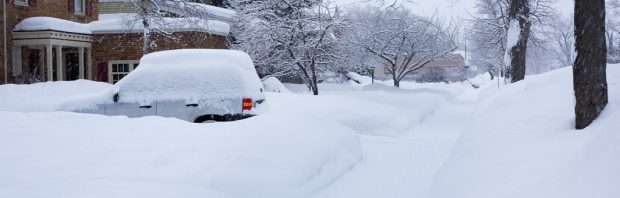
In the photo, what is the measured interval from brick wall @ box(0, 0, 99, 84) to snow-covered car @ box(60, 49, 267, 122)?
1259 cm

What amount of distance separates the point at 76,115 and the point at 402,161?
4761 millimetres

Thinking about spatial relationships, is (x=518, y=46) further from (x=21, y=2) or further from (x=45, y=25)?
→ (x=21, y=2)

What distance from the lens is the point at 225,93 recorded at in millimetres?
9492

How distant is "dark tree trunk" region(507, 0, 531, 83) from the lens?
58.9ft

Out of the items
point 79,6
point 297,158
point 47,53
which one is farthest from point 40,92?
Result: point 297,158

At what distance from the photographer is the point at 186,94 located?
958 cm

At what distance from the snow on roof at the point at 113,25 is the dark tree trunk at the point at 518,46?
11355 mm

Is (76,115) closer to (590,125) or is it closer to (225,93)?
(225,93)

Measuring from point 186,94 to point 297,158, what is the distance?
384 cm

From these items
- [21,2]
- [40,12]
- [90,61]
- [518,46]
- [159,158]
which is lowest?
[159,158]

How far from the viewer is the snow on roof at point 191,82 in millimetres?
9523

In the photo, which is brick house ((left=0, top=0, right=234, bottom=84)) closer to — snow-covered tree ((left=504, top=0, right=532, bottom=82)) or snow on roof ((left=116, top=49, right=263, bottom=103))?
snow-covered tree ((left=504, top=0, right=532, bottom=82))

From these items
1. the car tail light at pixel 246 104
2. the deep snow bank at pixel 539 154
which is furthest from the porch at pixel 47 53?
the deep snow bank at pixel 539 154

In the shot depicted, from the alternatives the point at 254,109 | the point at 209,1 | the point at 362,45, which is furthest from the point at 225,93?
the point at 209,1
